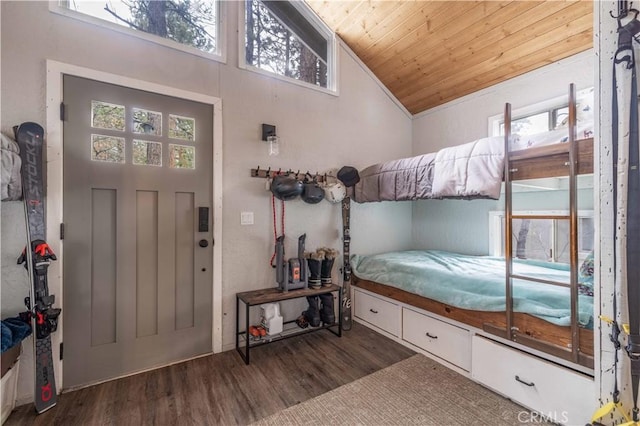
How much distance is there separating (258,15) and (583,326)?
12.9ft

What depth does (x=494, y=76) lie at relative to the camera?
133 inches

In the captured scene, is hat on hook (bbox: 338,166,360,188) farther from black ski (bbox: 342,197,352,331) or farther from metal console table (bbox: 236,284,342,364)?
metal console table (bbox: 236,284,342,364)

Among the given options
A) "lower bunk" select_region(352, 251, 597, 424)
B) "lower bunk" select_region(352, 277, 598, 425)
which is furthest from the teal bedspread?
"lower bunk" select_region(352, 277, 598, 425)

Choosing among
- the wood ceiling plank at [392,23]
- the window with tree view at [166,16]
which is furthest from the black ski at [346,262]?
the window with tree view at [166,16]

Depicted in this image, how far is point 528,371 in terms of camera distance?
1849 millimetres

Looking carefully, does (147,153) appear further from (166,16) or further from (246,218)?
(166,16)

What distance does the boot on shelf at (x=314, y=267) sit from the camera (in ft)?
9.61

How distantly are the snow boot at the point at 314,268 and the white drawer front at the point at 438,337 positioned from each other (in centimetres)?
95

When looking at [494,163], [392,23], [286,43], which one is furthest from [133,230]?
[392,23]

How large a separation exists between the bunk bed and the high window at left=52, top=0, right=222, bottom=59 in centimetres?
240

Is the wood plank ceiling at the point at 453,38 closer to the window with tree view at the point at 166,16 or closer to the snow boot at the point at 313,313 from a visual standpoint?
the window with tree view at the point at 166,16

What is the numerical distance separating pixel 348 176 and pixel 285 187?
0.97 metres

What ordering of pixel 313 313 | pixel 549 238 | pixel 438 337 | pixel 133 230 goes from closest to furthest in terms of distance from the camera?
1. pixel 133 230
2. pixel 438 337
3. pixel 549 238
4. pixel 313 313

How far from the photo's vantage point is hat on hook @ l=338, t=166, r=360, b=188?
11.2ft
